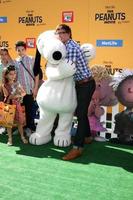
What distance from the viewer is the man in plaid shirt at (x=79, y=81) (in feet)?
15.9

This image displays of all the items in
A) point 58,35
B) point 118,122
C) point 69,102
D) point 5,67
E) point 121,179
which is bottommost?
point 121,179

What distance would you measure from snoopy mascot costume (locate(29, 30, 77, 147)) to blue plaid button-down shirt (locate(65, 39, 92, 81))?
0.07 meters

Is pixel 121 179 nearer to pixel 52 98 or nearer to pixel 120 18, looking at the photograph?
pixel 52 98

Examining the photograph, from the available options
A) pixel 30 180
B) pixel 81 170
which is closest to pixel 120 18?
pixel 81 170

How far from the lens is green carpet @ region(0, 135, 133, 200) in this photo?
154 inches

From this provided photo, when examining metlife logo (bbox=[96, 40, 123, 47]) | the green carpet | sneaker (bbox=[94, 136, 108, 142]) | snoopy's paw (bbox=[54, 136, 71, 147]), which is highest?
metlife logo (bbox=[96, 40, 123, 47])

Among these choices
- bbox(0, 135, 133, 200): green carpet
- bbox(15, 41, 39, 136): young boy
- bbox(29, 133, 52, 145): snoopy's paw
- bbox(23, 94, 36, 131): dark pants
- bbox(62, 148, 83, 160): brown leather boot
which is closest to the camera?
bbox(0, 135, 133, 200): green carpet

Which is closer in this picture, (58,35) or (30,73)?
(58,35)

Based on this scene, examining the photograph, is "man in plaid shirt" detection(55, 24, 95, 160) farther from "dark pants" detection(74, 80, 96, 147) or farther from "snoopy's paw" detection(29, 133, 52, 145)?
"snoopy's paw" detection(29, 133, 52, 145)

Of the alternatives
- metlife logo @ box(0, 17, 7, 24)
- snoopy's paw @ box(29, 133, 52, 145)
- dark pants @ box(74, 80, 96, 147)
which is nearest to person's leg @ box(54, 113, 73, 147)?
snoopy's paw @ box(29, 133, 52, 145)

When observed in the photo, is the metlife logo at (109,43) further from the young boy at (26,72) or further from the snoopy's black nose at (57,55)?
the snoopy's black nose at (57,55)

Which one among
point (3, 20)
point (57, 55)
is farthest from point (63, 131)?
point (3, 20)

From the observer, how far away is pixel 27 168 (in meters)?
4.61

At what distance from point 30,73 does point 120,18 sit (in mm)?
1993
